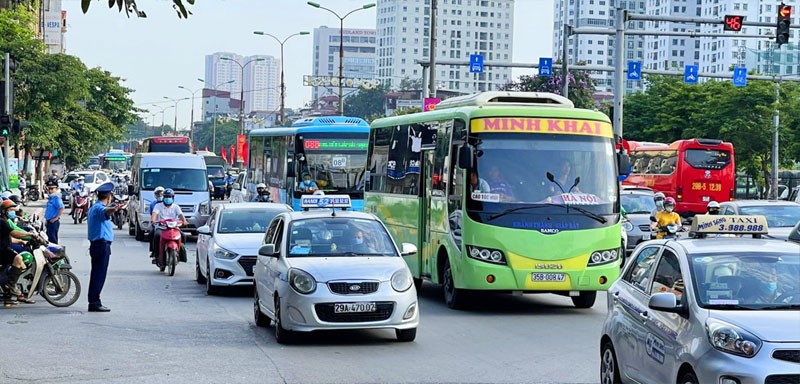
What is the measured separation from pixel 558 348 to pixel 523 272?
334 cm

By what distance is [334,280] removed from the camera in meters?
13.6

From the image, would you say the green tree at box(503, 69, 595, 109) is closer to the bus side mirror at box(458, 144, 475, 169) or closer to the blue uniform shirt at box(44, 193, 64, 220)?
the blue uniform shirt at box(44, 193, 64, 220)

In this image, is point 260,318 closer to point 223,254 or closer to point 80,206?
point 223,254

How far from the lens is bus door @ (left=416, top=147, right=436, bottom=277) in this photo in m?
19.5

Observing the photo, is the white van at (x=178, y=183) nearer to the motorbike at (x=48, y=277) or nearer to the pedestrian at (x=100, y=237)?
the motorbike at (x=48, y=277)

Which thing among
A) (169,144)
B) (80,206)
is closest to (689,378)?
(80,206)

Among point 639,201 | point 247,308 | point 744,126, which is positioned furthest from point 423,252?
point 744,126

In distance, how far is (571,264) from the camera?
56.4 ft

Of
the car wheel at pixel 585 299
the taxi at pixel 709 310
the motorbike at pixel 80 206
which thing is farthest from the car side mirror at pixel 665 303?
the motorbike at pixel 80 206

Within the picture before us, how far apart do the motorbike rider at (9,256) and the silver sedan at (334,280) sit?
14.4ft

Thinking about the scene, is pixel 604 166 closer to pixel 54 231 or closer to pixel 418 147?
pixel 418 147

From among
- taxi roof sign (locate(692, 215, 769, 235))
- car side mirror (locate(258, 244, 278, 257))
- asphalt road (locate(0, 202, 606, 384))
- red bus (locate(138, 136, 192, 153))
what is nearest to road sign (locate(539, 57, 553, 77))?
asphalt road (locate(0, 202, 606, 384))

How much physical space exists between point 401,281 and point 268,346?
1.62m

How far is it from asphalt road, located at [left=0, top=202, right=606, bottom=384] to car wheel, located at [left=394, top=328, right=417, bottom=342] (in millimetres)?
102
